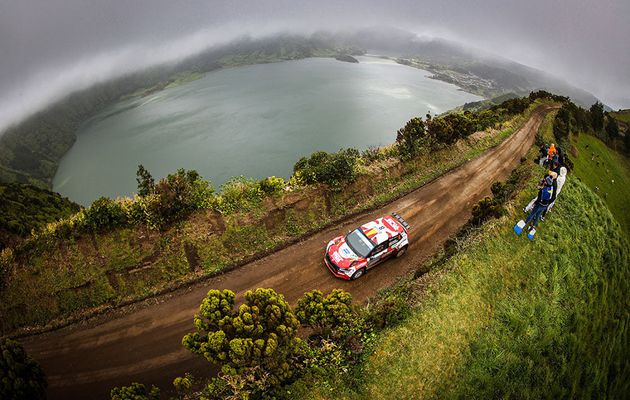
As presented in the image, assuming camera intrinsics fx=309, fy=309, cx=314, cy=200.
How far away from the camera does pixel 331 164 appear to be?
20.9 metres

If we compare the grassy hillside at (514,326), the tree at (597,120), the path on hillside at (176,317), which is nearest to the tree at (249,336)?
the grassy hillside at (514,326)

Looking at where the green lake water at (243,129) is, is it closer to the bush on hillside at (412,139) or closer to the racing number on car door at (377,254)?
the bush on hillside at (412,139)

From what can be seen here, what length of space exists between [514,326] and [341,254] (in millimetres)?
8122

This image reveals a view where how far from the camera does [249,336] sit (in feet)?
31.4

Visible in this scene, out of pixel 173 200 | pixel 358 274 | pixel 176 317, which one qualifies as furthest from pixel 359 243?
pixel 173 200

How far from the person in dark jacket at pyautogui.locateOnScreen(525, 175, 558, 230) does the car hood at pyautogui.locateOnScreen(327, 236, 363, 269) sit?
9.07 metres

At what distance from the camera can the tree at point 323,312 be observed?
449 inches

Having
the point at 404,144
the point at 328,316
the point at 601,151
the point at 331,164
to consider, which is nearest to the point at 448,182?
the point at 404,144

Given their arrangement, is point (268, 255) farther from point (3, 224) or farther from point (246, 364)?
point (3, 224)

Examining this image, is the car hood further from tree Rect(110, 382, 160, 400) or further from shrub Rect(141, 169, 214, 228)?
tree Rect(110, 382, 160, 400)

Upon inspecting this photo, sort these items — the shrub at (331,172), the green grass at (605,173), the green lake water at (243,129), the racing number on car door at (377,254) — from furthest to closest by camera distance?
the green lake water at (243,129)
the green grass at (605,173)
the shrub at (331,172)
the racing number on car door at (377,254)

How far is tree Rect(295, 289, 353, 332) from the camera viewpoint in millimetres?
11406

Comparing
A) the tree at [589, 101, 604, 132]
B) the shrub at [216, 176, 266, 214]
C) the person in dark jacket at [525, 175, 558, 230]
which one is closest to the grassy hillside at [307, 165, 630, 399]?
the person in dark jacket at [525, 175, 558, 230]

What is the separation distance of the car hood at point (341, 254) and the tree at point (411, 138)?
1103cm
